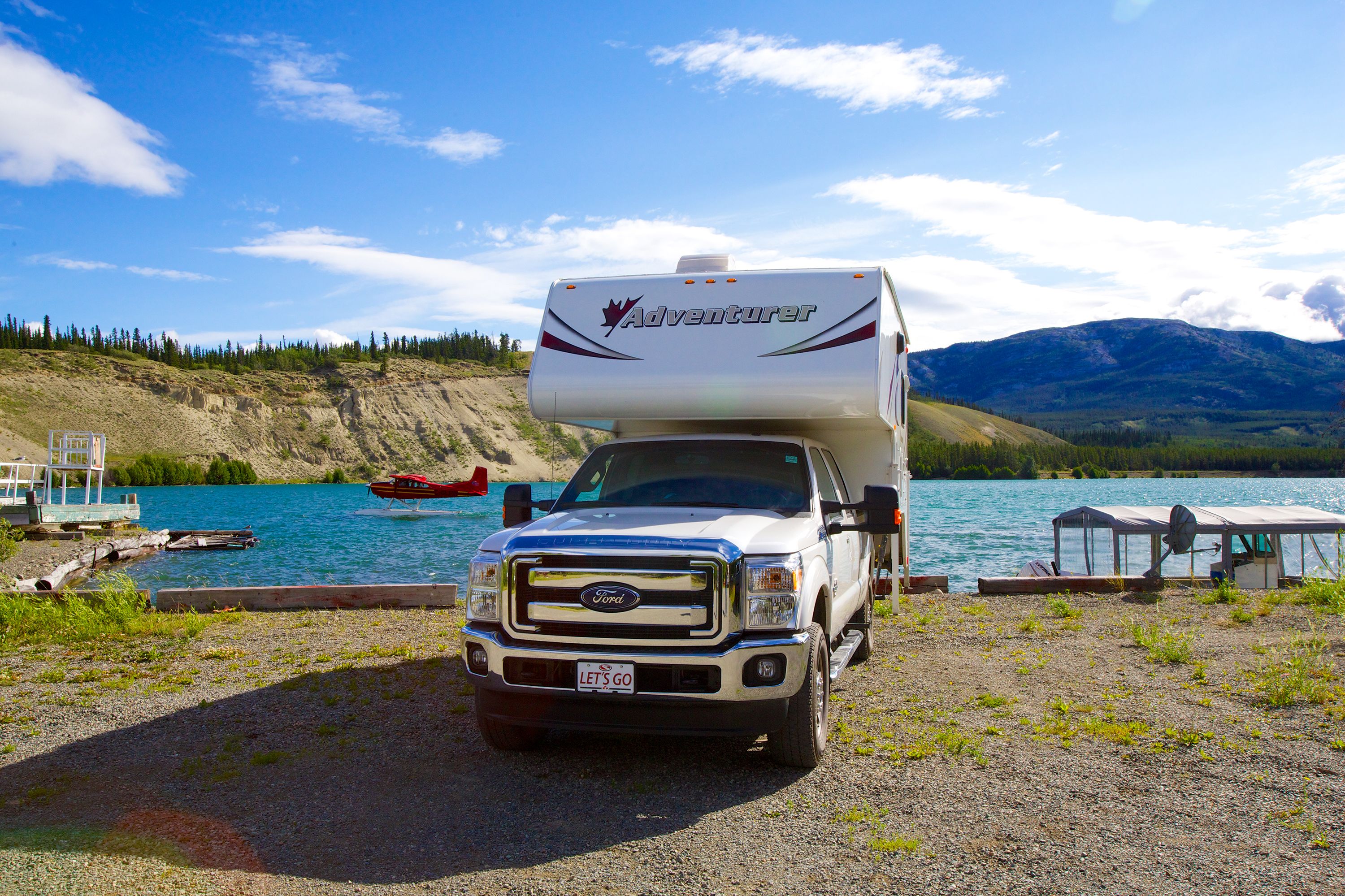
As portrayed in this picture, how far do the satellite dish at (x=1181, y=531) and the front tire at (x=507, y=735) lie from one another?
1360 centimetres

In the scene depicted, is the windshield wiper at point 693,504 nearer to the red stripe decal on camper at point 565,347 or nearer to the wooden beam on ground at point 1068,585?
the red stripe decal on camper at point 565,347

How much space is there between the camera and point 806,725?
562cm

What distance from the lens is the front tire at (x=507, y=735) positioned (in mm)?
6078

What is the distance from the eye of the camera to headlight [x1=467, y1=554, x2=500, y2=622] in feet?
18.9

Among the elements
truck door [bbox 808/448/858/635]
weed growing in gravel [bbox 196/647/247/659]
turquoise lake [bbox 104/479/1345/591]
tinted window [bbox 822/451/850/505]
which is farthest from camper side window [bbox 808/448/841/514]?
turquoise lake [bbox 104/479/1345/591]

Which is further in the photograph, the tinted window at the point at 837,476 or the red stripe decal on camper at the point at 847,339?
the tinted window at the point at 837,476

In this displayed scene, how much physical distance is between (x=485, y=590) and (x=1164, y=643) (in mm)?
6881

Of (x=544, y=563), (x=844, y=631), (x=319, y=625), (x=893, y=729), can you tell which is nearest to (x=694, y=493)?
(x=544, y=563)

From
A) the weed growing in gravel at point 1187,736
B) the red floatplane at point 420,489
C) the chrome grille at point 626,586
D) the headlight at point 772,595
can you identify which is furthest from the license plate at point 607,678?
the red floatplane at point 420,489

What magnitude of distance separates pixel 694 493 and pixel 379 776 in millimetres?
2889

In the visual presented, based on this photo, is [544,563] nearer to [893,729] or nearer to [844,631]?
[893,729]

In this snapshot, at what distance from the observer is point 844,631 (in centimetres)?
895

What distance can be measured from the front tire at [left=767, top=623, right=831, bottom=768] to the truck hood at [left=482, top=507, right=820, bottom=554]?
0.63 metres

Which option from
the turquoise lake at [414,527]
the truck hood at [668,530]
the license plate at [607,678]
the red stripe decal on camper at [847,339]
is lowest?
the turquoise lake at [414,527]
